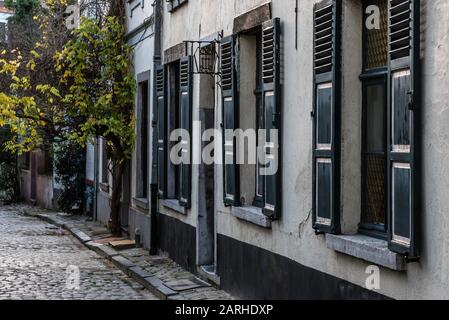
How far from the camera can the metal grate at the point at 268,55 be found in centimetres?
804

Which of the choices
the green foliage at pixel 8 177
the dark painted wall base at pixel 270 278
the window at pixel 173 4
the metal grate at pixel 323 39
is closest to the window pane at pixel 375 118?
the metal grate at pixel 323 39

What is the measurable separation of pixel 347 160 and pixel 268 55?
79.3 inches

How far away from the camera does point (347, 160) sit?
21.5 feet

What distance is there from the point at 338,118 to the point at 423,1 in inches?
57.5

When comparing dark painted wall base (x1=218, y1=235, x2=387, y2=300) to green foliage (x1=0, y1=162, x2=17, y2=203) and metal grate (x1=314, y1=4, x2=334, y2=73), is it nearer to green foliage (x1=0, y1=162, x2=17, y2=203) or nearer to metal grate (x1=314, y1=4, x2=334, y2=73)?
metal grate (x1=314, y1=4, x2=334, y2=73)

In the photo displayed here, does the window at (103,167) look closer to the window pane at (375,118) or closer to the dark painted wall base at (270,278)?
the dark painted wall base at (270,278)

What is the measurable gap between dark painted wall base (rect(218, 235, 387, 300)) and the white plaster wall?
3.5 inches

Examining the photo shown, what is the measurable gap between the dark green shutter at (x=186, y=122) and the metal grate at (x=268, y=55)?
280 centimetres

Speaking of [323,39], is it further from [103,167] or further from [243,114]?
[103,167]

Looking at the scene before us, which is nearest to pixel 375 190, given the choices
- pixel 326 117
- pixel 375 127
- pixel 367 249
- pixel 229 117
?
pixel 375 127

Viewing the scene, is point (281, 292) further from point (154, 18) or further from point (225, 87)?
point (154, 18)

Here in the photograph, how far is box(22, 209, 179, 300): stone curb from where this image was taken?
9898 mm

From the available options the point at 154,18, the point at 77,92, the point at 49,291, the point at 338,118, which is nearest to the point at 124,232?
the point at 77,92

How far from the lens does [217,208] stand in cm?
1005
